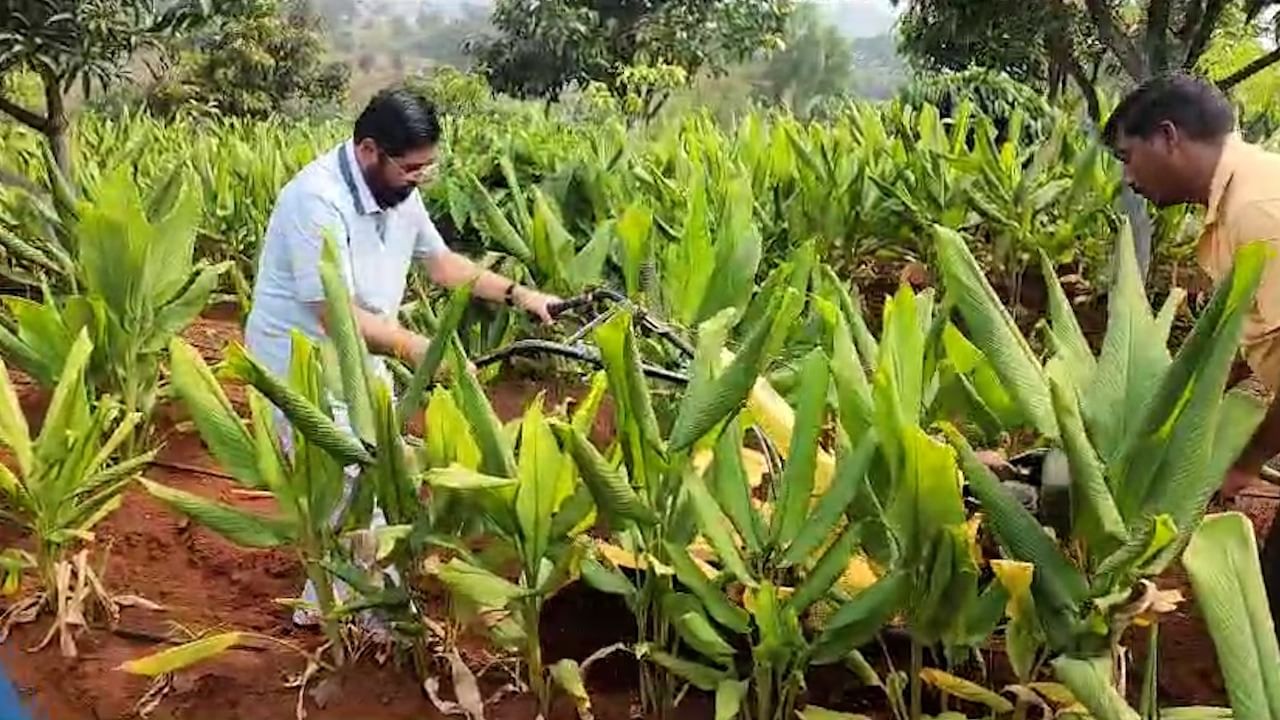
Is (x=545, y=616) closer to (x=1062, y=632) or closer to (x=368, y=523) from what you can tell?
(x=368, y=523)

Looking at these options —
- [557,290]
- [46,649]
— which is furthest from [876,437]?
[557,290]

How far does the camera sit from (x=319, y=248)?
2.63 meters

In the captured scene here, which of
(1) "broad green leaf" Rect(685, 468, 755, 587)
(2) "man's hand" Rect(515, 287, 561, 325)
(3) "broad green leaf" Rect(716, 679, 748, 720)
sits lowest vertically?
(3) "broad green leaf" Rect(716, 679, 748, 720)

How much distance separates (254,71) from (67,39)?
772 inches

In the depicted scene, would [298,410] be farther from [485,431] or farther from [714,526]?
[714,526]

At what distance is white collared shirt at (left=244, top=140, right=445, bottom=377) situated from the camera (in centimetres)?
264

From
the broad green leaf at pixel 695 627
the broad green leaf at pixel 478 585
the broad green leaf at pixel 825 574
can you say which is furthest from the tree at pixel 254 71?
the broad green leaf at pixel 825 574

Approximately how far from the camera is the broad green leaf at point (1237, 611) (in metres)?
1.28

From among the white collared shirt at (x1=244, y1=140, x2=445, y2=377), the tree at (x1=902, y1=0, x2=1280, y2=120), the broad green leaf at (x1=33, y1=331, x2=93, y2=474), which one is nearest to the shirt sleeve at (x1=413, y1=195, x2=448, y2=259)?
the white collared shirt at (x1=244, y1=140, x2=445, y2=377)

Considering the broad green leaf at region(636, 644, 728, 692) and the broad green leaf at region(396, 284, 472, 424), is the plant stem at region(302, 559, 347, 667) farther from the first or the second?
the broad green leaf at region(636, 644, 728, 692)

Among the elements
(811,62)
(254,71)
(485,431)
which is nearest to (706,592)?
(485,431)

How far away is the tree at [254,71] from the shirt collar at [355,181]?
18.5 metres

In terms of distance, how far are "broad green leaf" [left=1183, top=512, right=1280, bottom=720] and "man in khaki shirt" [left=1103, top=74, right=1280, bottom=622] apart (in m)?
0.84

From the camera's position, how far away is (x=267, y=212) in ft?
18.0
